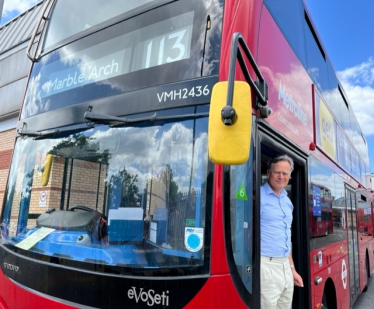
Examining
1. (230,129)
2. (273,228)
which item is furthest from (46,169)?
(273,228)

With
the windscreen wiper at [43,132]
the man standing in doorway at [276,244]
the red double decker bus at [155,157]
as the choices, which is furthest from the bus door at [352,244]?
the windscreen wiper at [43,132]

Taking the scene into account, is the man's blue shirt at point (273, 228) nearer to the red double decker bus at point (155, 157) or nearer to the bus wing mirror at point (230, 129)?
the red double decker bus at point (155, 157)

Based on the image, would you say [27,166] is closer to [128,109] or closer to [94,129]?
[94,129]

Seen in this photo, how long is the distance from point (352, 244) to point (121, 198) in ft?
15.4

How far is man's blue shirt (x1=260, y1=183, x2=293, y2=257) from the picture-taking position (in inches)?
97.3

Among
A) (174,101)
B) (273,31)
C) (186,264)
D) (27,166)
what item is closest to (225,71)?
(174,101)

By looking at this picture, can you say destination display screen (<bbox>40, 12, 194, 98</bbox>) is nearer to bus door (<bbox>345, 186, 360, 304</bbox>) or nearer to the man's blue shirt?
the man's blue shirt

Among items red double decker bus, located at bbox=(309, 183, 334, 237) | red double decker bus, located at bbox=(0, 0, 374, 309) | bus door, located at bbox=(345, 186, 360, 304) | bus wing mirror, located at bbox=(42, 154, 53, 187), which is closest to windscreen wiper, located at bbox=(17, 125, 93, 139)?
red double decker bus, located at bbox=(0, 0, 374, 309)

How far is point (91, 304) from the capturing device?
2.03 metres

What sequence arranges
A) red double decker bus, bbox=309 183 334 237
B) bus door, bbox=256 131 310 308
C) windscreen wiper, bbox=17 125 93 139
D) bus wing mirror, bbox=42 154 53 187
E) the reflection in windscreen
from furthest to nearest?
red double decker bus, bbox=309 183 334 237 → bus door, bbox=256 131 310 308 → bus wing mirror, bbox=42 154 53 187 → windscreen wiper, bbox=17 125 93 139 → the reflection in windscreen

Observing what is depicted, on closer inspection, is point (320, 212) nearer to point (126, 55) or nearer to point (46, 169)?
point (126, 55)

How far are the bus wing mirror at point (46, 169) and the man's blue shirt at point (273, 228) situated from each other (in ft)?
5.58

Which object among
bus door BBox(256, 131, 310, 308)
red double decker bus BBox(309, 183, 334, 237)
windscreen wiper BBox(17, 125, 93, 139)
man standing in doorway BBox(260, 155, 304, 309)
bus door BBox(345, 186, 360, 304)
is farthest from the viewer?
bus door BBox(345, 186, 360, 304)

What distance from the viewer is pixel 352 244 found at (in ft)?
18.1
